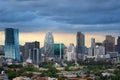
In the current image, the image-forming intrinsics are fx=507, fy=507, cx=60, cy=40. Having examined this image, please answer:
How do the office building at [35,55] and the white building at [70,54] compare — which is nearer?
the office building at [35,55]

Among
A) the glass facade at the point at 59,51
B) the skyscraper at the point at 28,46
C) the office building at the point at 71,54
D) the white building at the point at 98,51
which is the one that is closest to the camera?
the skyscraper at the point at 28,46

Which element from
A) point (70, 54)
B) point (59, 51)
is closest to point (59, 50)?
point (59, 51)

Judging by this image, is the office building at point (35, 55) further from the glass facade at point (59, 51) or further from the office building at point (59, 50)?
the glass facade at point (59, 51)

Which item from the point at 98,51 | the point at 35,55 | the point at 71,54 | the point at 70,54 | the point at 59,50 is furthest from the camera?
the point at 98,51

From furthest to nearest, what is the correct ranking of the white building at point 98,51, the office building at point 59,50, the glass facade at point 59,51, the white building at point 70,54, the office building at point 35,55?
the white building at point 98,51 < the glass facade at point 59,51 < the office building at point 59,50 < the white building at point 70,54 < the office building at point 35,55

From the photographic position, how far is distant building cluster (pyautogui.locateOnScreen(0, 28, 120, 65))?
84.2 metres

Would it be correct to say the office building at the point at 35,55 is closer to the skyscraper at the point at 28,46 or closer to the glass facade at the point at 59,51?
the skyscraper at the point at 28,46

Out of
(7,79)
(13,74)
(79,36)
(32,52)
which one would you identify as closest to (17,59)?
(32,52)

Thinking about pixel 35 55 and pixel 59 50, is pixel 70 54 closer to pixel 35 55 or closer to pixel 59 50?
pixel 59 50

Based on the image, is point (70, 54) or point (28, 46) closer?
point (28, 46)

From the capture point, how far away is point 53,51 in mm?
92375

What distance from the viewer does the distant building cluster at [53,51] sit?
8418 centimetres

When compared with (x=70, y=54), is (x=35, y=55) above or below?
below

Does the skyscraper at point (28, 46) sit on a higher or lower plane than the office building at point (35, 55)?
higher
